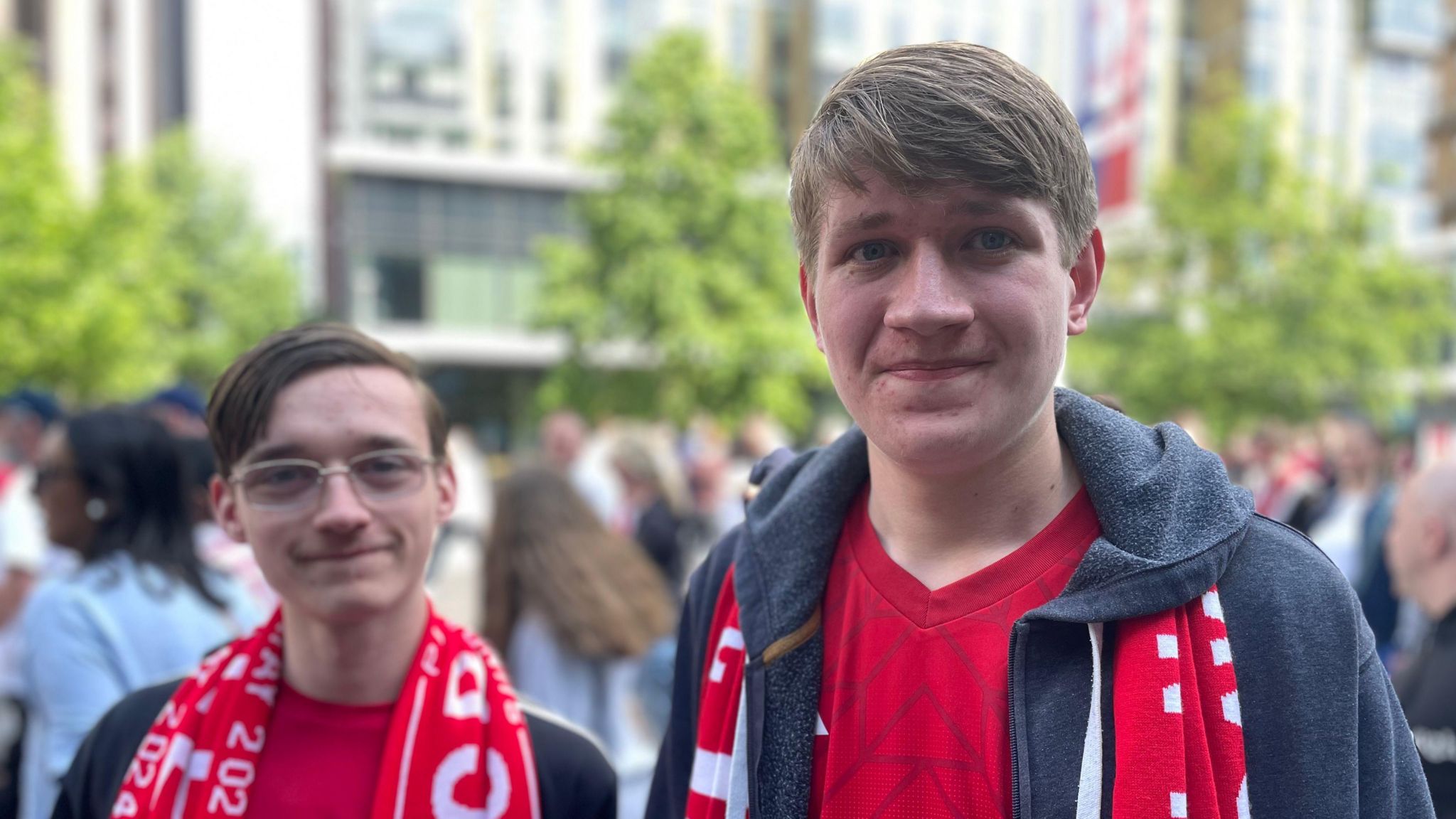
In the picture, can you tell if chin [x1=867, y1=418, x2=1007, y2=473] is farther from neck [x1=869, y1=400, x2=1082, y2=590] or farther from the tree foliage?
the tree foliage

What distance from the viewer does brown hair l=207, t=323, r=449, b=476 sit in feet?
7.27

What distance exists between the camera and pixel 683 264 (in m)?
23.4

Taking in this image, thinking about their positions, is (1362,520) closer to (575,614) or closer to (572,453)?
(575,614)

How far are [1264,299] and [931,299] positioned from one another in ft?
84.5

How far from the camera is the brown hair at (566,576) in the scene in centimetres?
411

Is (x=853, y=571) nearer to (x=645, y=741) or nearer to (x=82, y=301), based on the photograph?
(x=645, y=741)

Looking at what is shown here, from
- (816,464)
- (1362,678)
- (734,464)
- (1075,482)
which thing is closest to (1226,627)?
(1362,678)

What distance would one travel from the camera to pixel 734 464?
1105 cm

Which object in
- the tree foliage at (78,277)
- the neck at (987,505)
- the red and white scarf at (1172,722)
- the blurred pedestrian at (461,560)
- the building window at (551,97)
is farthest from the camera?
the building window at (551,97)

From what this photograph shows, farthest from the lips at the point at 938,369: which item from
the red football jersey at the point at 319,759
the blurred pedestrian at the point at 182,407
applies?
the blurred pedestrian at the point at 182,407

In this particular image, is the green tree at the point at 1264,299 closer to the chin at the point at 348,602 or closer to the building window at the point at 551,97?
the building window at the point at 551,97

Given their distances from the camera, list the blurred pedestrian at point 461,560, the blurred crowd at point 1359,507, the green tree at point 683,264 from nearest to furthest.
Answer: the blurred crowd at point 1359,507, the blurred pedestrian at point 461,560, the green tree at point 683,264

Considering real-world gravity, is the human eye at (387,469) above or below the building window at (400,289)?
above

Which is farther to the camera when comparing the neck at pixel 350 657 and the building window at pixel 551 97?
the building window at pixel 551 97
